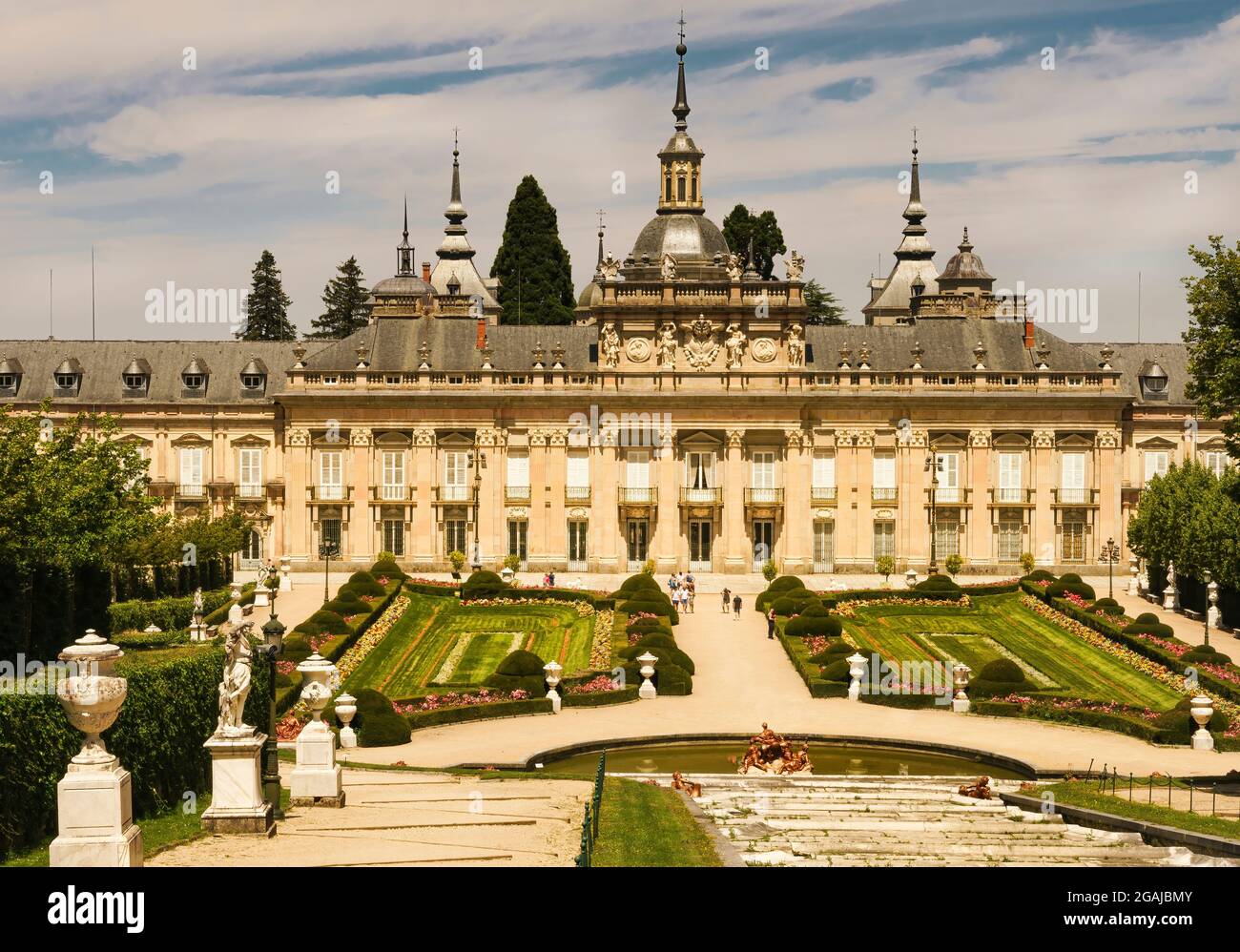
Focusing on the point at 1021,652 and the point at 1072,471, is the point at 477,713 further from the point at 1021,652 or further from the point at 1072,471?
the point at 1072,471

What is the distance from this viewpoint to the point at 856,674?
5278 cm

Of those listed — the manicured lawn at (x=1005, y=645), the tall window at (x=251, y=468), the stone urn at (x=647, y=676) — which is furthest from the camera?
the tall window at (x=251, y=468)

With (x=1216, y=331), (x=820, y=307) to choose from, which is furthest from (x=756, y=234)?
(x=1216, y=331)

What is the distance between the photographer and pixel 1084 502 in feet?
282

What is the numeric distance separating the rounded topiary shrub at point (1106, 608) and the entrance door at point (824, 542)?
20577 millimetres

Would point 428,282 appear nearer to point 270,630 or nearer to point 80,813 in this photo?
point 270,630

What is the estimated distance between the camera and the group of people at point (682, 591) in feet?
233

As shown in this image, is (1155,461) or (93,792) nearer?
(93,792)

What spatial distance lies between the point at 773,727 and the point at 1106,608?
80.7ft

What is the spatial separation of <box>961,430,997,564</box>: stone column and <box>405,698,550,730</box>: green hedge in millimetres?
41783

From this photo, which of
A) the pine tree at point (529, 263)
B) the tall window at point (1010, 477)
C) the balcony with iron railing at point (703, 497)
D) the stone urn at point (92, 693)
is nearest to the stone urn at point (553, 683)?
the stone urn at point (92, 693)

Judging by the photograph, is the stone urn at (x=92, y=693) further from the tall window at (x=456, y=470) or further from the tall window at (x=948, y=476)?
the tall window at (x=948, y=476)
